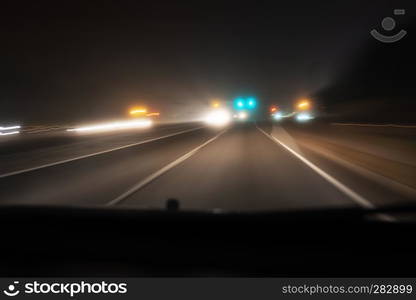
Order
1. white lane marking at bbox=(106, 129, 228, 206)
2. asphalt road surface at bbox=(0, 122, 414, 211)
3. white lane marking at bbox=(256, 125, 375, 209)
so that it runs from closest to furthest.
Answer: white lane marking at bbox=(256, 125, 375, 209)
asphalt road surface at bbox=(0, 122, 414, 211)
white lane marking at bbox=(106, 129, 228, 206)

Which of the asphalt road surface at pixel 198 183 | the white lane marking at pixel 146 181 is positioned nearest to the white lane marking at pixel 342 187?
the asphalt road surface at pixel 198 183

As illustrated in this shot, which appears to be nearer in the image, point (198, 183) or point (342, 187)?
point (342, 187)

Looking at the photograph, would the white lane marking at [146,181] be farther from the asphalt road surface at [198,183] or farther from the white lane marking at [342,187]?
the white lane marking at [342,187]

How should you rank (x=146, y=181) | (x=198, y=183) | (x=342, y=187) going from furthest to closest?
(x=146, y=181), (x=198, y=183), (x=342, y=187)

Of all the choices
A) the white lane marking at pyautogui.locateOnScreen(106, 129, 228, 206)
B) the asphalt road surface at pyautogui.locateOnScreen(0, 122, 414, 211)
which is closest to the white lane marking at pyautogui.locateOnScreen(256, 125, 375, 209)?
the asphalt road surface at pyautogui.locateOnScreen(0, 122, 414, 211)

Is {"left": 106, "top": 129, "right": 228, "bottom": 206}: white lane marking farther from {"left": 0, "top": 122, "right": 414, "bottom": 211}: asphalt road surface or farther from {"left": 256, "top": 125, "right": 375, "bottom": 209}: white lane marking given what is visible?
{"left": 256, "top": 125, "right": 375, "bottom": 209}: white lane marking

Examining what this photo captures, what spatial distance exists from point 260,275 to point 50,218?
2095 mm

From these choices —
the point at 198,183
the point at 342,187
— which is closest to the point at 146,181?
the point at 198,183

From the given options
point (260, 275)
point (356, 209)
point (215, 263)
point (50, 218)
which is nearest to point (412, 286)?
point (356, 209)

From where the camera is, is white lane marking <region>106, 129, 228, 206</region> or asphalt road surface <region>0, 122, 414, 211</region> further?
white lane marking <region>106, 129, 228, 206</region>

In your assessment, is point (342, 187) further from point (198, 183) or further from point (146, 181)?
point (146, 181)

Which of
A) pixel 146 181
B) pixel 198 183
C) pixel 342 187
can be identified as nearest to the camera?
pixel 342 187

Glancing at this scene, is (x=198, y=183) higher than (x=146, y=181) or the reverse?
the reverse

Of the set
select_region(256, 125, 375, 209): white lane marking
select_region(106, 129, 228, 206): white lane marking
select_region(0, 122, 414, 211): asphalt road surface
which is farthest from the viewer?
select_region(106, 129, 228, 206): white lane marking
